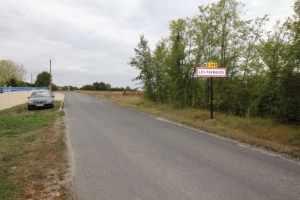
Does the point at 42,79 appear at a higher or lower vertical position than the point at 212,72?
higher

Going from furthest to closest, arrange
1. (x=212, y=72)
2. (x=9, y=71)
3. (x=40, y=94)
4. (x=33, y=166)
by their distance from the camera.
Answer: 1. (x=9, y=71)
2. (x=40, y=94)
3. (x=212, y=72)
4. (x=33, y=166)

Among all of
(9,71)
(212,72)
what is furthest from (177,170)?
(9,71)

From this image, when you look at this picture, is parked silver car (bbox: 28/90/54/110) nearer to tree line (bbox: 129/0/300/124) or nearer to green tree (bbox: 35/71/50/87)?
tree line (bbox: 129/0/300/124)

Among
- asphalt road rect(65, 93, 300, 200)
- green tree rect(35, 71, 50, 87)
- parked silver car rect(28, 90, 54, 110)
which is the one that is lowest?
asphalt road rect(65, 93, 300, 200)

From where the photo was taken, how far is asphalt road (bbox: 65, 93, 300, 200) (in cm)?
340

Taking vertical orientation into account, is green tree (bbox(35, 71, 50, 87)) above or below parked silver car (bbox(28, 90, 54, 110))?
above

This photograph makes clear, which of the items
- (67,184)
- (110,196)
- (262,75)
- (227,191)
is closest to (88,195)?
(110,196)

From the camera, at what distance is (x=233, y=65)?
12328mm

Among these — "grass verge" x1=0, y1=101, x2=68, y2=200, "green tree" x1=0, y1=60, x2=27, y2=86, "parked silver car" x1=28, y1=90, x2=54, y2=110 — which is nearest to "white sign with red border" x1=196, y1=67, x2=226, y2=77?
"grass verge" x1=0, y1=101, x2=68, y2=200

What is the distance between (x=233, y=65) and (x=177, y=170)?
9660 mm

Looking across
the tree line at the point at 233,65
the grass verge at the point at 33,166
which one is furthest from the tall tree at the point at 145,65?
the grass verge at the point at 33,166

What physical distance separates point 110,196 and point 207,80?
457 inches

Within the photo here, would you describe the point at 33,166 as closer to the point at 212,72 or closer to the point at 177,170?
the point at 177,170

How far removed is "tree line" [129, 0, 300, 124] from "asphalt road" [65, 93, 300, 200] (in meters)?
4.15
